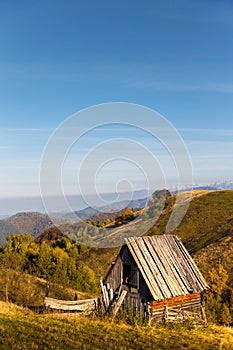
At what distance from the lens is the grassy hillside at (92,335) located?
13750 millimetres

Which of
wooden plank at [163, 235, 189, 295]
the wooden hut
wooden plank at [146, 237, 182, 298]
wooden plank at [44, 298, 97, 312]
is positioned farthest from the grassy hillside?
wooden plank at [163, 235, 189, 295]

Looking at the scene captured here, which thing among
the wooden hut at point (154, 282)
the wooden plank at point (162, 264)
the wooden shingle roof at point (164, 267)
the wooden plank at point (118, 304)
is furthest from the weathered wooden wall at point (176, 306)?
the wooden plank at point (118, 304)

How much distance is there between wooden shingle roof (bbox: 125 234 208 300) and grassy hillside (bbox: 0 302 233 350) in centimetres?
233

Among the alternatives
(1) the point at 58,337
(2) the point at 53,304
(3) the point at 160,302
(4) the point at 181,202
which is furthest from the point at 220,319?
(4) the point at 181,202

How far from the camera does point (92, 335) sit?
15.7 metres

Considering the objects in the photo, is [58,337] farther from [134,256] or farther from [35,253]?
[35,253]

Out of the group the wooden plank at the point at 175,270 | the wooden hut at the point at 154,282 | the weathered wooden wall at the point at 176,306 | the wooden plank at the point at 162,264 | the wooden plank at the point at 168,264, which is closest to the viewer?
the weathered wooden wall at the point at 176,306

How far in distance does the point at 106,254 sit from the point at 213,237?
24581mm

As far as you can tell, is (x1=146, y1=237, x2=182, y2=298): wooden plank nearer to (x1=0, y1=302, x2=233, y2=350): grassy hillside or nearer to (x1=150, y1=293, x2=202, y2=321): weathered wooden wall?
(x1=150, y1=293, x2=202, y2=321): weathered wooden wall

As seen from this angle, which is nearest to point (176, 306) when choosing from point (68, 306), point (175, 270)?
point (175, 270)

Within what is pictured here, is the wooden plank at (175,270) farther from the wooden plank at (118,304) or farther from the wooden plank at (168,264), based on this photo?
the wooden plank at (118,304)

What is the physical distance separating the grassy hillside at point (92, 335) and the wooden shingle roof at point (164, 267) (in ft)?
7.66

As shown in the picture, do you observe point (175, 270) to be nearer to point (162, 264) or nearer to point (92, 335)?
point (162, 264)

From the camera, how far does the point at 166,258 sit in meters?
24.0
